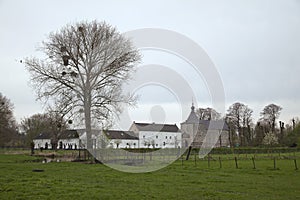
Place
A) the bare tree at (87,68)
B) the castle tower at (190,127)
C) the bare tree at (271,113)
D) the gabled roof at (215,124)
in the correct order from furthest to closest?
the gabled roof at (215,124) < the castle tower at (190,127) < the bare tree at (271,113) < the bare tree at (87,68)

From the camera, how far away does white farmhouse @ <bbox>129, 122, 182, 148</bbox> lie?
315 ft

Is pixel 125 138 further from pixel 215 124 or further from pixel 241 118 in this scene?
pixel 241 118

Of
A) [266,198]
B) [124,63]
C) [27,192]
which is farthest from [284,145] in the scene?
[27,192]

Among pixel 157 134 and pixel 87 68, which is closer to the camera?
pixel 87 68

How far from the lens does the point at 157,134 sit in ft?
325

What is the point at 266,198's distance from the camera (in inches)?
457

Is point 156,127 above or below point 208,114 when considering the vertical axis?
below

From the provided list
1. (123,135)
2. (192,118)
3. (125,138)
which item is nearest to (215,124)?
(192,118)

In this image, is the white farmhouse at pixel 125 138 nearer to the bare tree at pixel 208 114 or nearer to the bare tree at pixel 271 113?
the bare tree at pixel 208 114

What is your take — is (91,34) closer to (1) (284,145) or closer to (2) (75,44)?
(2) (75,44)

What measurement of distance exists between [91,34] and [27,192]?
21.2m

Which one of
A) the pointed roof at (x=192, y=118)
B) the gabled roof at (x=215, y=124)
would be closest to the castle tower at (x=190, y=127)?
the pointed roof at (x=192, y=118)

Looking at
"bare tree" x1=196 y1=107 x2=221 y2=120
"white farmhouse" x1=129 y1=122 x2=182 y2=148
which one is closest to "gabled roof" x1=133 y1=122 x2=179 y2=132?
"white farmhouse" x1=129 y1=122 x2=182 y2=148

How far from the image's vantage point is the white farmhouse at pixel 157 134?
96.1 m
